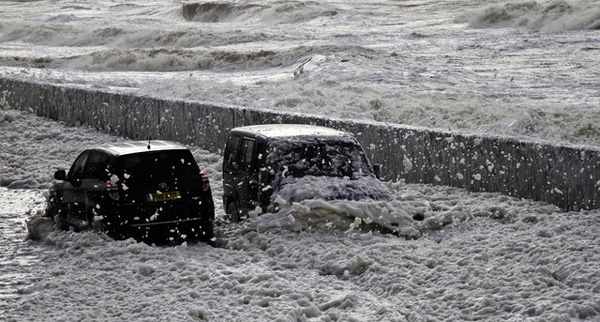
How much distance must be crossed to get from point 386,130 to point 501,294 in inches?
278

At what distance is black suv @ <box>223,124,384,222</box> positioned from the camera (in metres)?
13.0

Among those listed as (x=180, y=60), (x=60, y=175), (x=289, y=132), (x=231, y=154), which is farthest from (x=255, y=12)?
(x=60, y=175)

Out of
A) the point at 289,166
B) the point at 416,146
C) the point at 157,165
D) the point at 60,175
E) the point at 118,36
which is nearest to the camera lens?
the point at 157,165

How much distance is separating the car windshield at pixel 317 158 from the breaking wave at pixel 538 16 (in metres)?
38.9

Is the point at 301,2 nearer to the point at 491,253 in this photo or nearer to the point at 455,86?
the point at 455,86

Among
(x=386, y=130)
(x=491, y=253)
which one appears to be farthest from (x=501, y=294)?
(x=386, y=130)

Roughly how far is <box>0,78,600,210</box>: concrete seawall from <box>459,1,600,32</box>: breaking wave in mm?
31854

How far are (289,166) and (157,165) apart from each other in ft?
5.55

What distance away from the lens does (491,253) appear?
1115 cm

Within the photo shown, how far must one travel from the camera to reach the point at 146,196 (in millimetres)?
12422

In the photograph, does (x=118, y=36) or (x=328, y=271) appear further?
(x=118, y=36)

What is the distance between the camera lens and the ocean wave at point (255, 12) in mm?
71438

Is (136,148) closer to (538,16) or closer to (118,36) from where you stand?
(538,16)

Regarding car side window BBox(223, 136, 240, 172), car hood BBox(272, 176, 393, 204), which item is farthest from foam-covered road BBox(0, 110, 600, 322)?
car side window BBox(223, 136, 240, 172)
